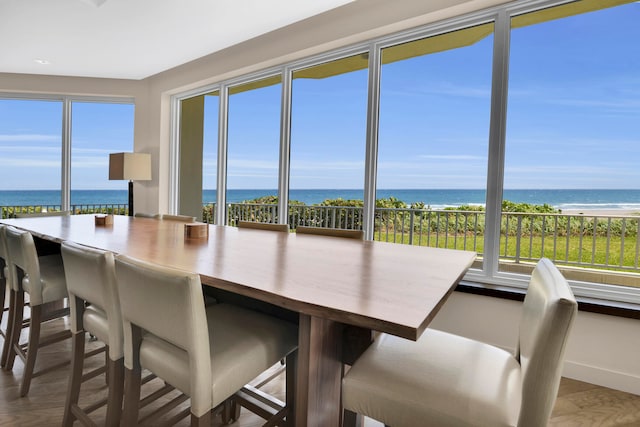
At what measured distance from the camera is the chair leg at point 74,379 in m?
1.54

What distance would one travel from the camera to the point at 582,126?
264 centimetres

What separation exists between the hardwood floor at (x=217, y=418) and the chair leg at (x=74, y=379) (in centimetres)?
18

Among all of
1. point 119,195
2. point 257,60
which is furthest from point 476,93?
point 119,195

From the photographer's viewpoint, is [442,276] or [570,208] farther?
A: [570,208]

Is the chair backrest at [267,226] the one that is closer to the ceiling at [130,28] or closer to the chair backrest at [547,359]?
the chair backrest at [547,359]

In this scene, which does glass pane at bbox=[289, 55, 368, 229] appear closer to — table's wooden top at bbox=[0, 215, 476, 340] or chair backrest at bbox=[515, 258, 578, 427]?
table's wooden top at bbox=[0, 215, 476, 340]

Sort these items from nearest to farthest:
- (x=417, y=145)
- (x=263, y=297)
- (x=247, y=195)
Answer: (x=263, y=297) → (x=417, y=145) → (x=247, y=195)

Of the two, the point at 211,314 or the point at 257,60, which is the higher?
the point at 257,60

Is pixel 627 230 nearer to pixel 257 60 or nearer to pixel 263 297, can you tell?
pixel 263 297

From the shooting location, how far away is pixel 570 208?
2844mm

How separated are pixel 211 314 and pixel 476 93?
2682mm

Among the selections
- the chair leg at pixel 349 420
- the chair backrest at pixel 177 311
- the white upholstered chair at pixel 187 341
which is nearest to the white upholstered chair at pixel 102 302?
the white upholstered chair at pixel 187 341

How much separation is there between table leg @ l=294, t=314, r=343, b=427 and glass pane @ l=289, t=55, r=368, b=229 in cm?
231

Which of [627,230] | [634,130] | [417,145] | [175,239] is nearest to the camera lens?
[175,239]
